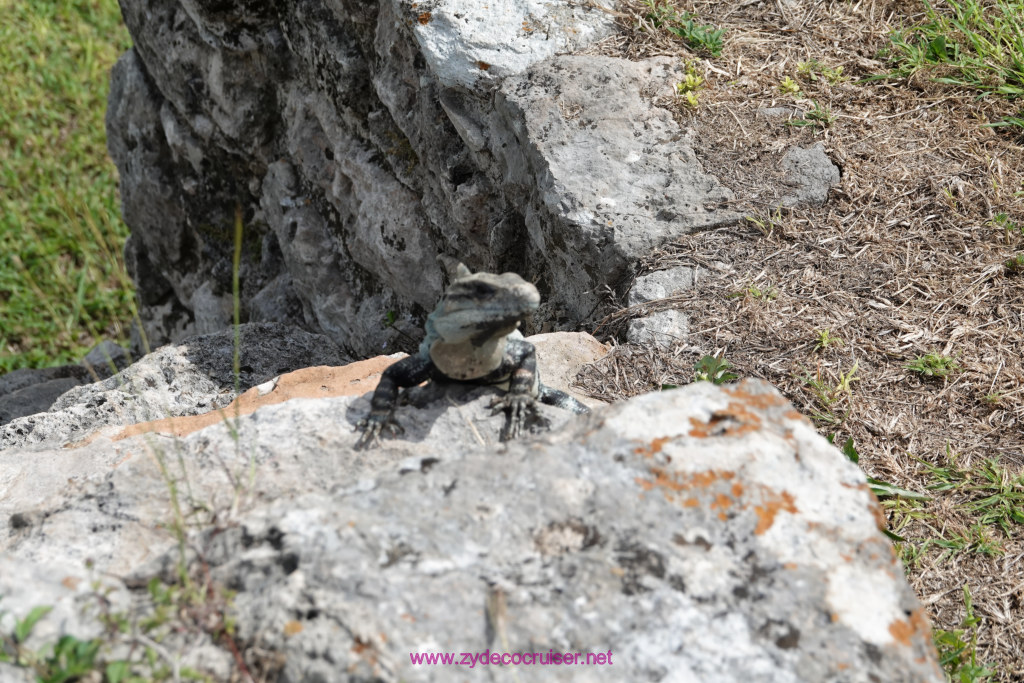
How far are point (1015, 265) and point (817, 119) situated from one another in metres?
1.45

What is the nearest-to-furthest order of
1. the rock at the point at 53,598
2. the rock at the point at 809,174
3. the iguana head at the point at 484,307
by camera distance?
the rock at the point at 53,598 → the iguana head at the point at 484,307 → the rock at the point at 809,174

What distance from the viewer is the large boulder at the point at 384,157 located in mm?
4988

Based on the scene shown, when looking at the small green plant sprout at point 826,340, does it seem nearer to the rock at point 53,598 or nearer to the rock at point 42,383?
the rock at point 53,598

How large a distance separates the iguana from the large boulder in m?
1.55

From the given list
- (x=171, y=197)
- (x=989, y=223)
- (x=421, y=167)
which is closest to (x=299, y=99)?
(x=421, y=167)

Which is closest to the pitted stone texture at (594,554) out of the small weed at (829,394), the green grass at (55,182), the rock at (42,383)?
the small weed at (829,394)

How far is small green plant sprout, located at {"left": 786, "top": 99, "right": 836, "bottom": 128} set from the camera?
5121 mm

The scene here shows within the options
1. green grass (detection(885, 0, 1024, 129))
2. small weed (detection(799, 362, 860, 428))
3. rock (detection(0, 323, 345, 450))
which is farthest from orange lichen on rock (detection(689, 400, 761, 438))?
green grass (detection(885, 0, 1024, 129))

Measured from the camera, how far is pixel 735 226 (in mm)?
4742

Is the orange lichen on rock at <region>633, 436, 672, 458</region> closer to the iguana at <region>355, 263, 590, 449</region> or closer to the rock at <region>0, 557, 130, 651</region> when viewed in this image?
the iguana at <region>355, 263, 590, 449</region>

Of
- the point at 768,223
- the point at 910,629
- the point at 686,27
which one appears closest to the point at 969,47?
the point at 686,27

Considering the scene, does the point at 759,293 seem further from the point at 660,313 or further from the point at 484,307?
the point at 484,307

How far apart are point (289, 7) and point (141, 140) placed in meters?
2.85

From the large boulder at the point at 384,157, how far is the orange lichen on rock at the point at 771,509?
260 centimetres
